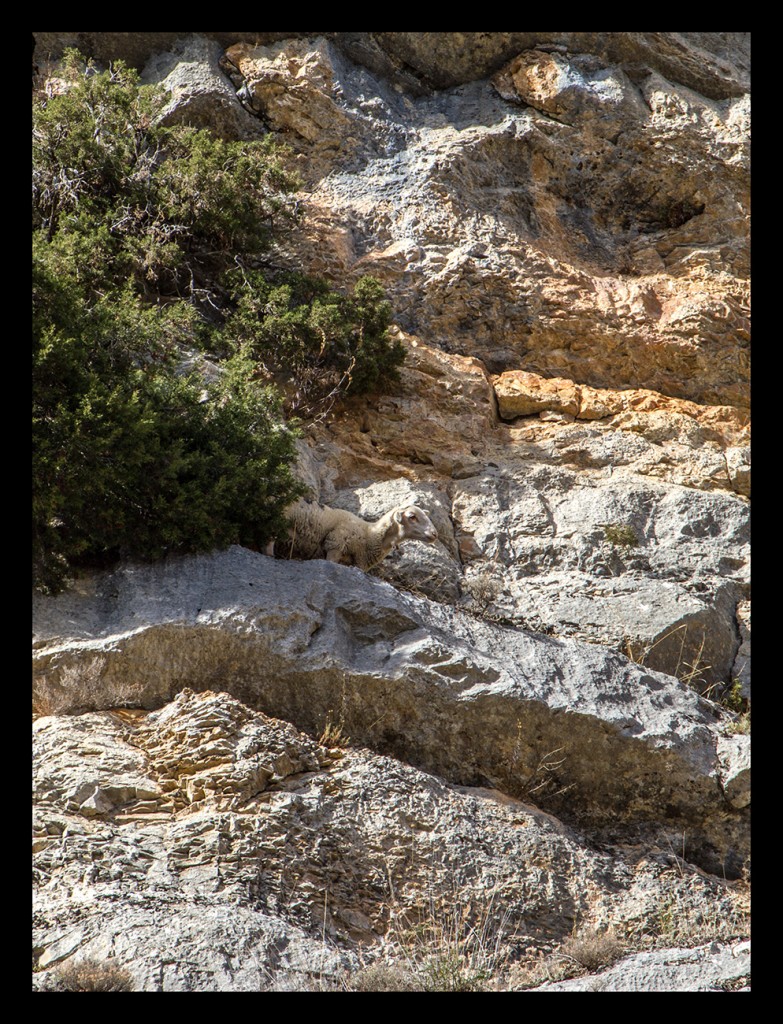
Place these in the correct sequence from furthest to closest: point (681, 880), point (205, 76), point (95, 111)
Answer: point (205, 76) → point (95, 111) → point (681, 880)

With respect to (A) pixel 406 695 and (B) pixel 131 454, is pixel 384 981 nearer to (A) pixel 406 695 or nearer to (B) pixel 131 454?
(A) pixel 406 695

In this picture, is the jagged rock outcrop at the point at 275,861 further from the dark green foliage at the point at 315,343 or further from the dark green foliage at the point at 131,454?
the dark green foliage at the point at 315,343

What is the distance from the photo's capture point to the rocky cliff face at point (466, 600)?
668 cm

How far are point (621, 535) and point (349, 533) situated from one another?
9.58 ft

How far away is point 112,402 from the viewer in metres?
7.93

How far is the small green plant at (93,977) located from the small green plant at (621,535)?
662 cm

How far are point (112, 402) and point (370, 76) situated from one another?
9.48m

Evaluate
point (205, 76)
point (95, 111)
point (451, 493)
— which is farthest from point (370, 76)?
point (451, 493)

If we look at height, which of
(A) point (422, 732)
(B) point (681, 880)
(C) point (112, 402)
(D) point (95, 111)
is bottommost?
(B) point (681, 880)

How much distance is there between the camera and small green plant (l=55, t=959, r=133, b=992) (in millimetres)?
5332

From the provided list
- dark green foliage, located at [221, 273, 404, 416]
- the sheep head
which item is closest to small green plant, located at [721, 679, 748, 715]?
the sheep head

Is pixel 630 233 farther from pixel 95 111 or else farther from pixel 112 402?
pixel 112 402

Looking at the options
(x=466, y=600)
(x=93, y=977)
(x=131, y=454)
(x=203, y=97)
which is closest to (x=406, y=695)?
(x=466, y=600)

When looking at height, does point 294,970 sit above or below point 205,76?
below
